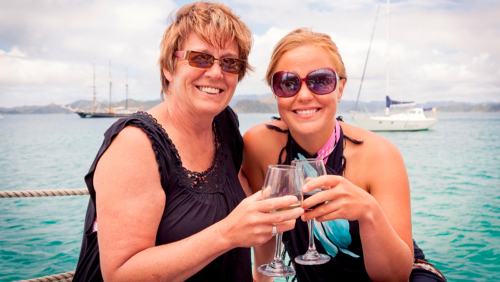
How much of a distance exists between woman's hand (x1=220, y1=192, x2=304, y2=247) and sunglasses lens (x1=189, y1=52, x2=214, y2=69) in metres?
1.11

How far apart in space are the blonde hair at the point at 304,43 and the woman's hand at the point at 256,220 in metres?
1.30

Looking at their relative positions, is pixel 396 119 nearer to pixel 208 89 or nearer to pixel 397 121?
pixel 397 121

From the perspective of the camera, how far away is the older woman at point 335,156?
7.59ft

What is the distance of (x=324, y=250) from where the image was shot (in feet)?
8.43

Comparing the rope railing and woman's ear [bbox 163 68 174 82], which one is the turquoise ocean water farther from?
woman's ear [bbox 163 68 174 82]

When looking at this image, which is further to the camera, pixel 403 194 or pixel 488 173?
pixel 488 173

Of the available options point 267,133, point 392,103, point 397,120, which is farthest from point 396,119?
point 267,133

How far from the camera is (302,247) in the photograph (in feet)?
8.88

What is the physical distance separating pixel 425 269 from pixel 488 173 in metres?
26.1

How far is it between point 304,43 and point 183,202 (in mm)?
1421

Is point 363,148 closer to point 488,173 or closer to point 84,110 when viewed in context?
point 488,173

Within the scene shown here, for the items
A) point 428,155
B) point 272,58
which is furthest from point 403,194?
point 428,155

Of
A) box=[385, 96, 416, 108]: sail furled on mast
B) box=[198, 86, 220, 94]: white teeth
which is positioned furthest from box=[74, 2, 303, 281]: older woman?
box=[385, 96, 416, 108]: sail furled on mast

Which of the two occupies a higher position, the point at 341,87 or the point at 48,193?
the point at 341,87
